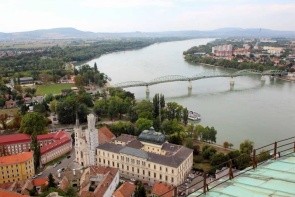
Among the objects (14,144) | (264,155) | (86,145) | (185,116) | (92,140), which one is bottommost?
(14,144)

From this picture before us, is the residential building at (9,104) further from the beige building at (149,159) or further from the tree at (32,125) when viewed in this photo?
the beige building at (149,159)

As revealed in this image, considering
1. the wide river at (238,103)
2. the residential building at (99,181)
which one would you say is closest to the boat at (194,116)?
the wide river at (238,103)

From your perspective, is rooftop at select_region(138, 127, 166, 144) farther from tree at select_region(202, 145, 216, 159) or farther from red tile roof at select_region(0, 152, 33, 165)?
red tile roof at select_region(0, 152, 33, 165)

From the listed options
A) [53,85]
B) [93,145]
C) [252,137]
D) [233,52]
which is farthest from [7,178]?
[233,52]

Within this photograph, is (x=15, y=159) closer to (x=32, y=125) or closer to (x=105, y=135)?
(x=105, y=135)

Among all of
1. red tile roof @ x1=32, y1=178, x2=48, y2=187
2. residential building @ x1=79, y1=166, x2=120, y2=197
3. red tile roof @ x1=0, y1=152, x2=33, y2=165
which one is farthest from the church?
red tile roof @ x1=32, y1=178, x2=48, y2=187

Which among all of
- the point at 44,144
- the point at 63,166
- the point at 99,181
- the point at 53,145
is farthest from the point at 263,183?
the point at 44,144

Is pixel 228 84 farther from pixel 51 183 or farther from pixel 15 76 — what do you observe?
pixel 51 183

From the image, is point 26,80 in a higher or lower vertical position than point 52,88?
higher
